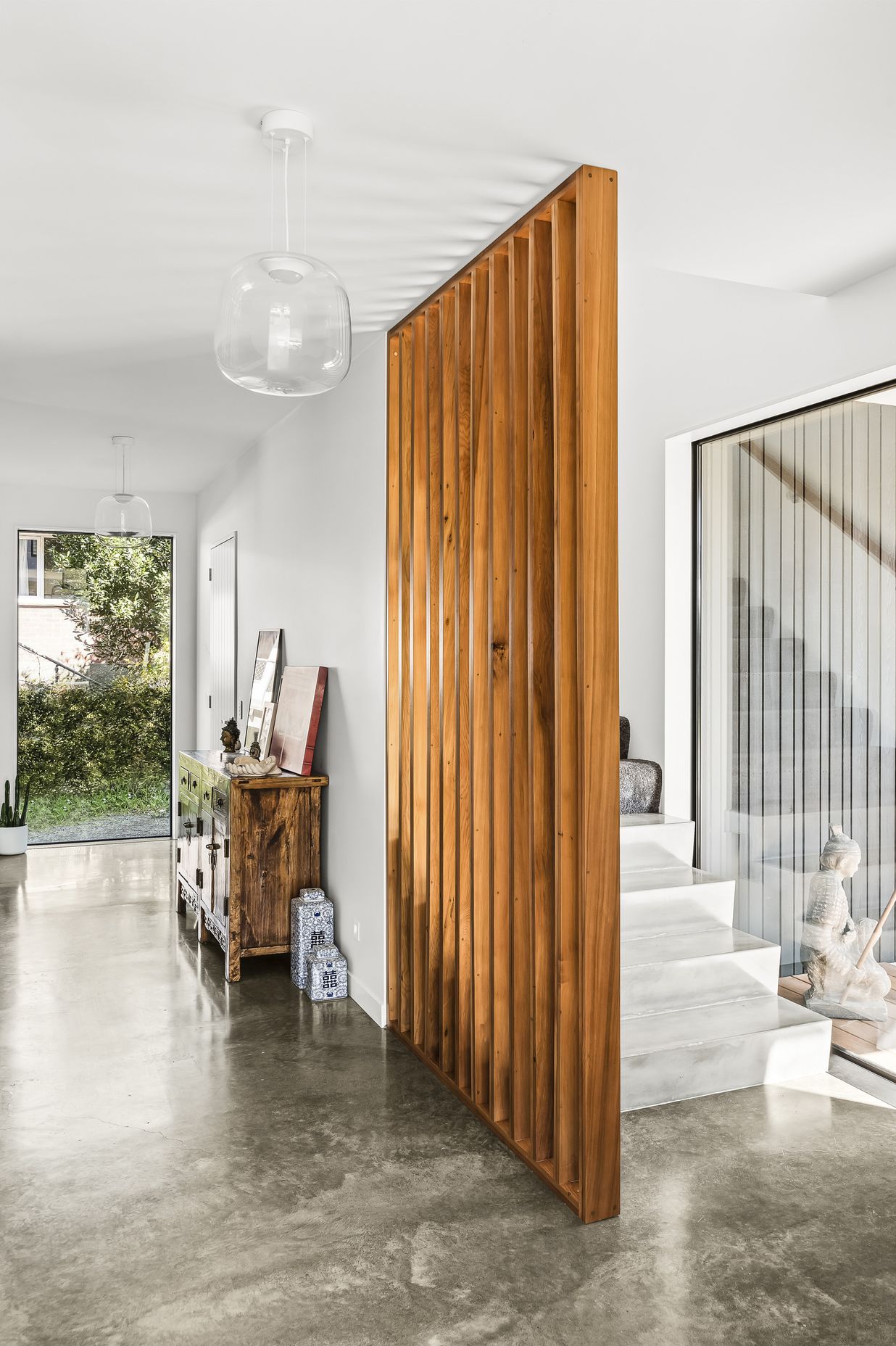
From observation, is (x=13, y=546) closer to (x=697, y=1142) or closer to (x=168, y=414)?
(x=168, y=414)

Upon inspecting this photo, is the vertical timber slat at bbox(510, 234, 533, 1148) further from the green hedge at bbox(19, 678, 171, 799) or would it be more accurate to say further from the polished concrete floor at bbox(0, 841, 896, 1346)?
the green hedge at bbox(19, 678, 171, 799)

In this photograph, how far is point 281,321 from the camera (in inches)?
89.8

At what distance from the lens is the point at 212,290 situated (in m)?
3.55

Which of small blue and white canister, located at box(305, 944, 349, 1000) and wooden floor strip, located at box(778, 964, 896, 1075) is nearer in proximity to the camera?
wooden floor strip, located at box(778, 964, 896, 1075)

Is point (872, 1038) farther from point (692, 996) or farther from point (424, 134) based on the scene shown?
point (424, 134)

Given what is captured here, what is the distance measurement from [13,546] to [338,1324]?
6.69 m

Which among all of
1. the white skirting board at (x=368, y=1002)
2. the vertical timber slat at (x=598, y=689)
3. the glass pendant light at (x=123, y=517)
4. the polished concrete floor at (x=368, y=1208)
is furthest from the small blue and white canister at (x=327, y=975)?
the glass pendant light at (x=123, y=517)

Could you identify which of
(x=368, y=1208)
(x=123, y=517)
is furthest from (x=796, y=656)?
(x=123, y=517)

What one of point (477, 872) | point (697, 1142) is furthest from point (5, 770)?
point (697, 1142)

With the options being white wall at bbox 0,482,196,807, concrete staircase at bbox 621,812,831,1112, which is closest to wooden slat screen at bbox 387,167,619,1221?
concrete staircase at bbox 621,812,831,1112

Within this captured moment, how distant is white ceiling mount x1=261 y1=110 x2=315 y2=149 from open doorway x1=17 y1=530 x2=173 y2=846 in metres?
5.98

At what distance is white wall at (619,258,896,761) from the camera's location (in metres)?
3.43

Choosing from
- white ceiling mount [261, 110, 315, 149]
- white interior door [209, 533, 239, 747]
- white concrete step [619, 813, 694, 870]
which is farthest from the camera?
white interior door [209, 533, 239, 747]

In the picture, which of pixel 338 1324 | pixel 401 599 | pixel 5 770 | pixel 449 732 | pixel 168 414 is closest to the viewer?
pixel 338 1324
